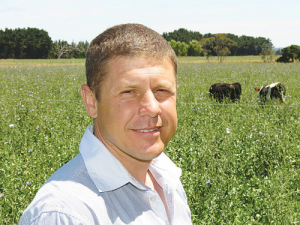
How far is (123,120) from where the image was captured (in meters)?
1.11

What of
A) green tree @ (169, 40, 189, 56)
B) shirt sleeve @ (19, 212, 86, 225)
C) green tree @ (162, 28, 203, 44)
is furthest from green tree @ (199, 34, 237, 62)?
shirt sleeve @ (19, 212, 86, 225)

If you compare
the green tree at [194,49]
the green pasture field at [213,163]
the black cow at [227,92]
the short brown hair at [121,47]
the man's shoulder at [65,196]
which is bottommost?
the green pasture field at [213,163]

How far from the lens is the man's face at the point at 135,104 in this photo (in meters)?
1.09

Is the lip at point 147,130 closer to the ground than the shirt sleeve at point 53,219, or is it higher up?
higher up

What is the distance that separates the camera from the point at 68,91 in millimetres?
10578

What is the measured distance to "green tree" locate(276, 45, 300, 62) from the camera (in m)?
47.5

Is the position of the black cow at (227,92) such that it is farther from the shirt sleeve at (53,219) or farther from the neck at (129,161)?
the shirt sleeve at (53,219)

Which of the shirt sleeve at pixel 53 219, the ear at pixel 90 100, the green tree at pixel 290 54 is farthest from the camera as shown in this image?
the green tree at pixel 290 54

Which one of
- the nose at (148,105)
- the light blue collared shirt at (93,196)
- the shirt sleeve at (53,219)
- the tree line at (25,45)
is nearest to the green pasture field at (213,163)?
the light blue collared shirt at (93,196)

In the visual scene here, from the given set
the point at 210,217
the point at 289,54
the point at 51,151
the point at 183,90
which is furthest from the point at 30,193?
the point at 289,54

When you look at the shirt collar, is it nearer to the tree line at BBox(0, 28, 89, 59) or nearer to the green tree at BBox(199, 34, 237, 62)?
the green tree at BBox(199, 34, 237, 62)

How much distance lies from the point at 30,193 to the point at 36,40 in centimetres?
8081

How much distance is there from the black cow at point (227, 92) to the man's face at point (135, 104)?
7942 millimetres

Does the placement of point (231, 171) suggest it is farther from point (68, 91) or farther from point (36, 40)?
point (36, 40)
